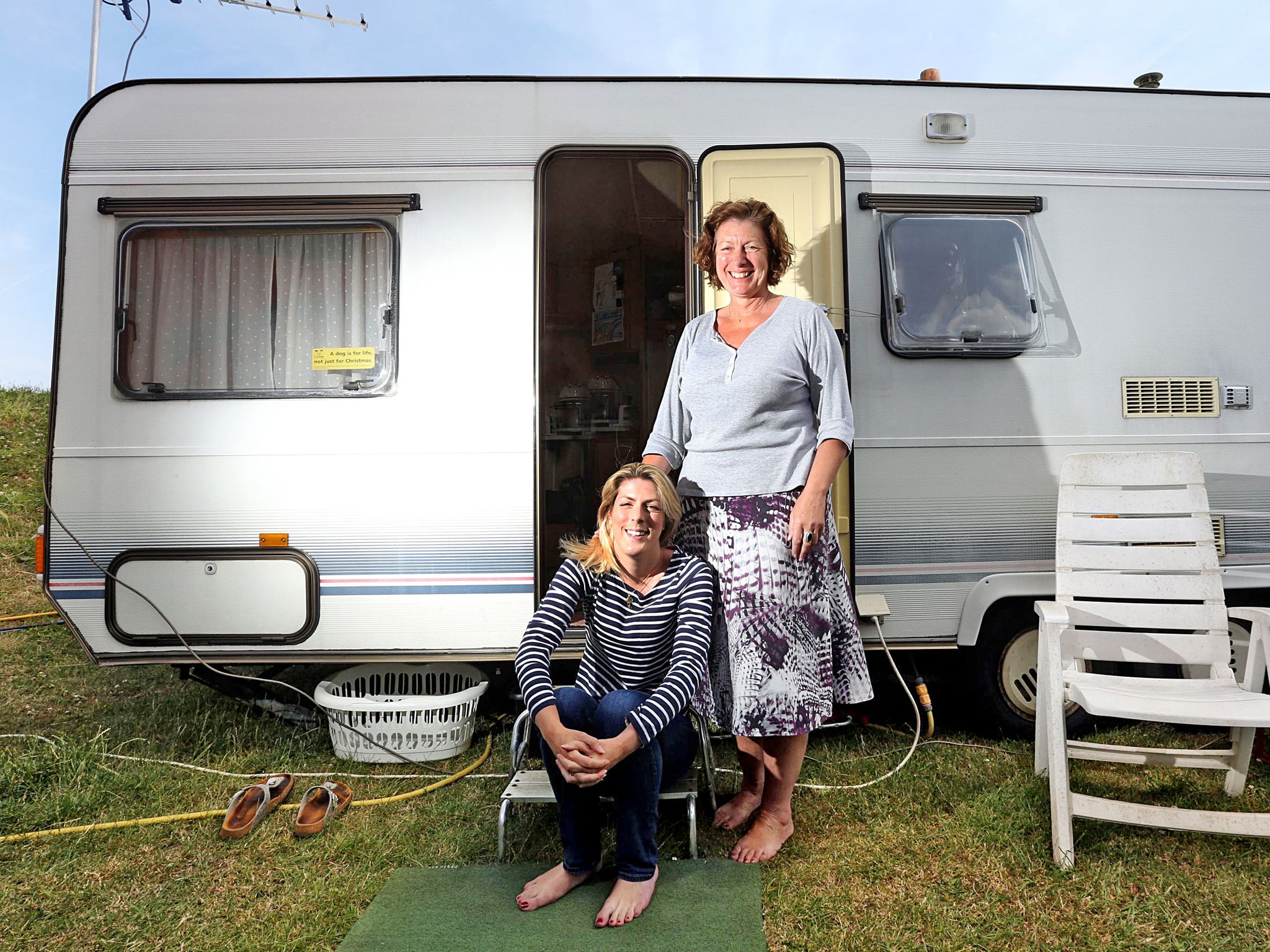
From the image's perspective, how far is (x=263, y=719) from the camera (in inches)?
143

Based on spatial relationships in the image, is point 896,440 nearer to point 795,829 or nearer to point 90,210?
point 795,829

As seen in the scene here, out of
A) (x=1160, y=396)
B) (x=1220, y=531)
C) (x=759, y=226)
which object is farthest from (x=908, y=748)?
(x=759, y=226)

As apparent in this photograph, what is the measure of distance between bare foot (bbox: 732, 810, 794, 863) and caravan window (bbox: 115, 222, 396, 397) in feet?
6.89

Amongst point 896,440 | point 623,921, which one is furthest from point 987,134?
point 623,921

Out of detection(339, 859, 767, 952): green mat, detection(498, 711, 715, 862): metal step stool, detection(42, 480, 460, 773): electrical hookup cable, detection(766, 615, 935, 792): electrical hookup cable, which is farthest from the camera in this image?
detection(42, 480, 460, 773): electrical hookup cable

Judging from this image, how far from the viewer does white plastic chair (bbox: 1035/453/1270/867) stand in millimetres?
2682

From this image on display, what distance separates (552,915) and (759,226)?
2003 millimetres

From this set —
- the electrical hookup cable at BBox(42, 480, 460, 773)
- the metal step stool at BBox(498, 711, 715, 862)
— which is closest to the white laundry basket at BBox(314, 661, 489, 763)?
the electrical hookup cable at BBox(42, 480, 460, 773)

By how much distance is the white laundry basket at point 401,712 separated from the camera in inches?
128

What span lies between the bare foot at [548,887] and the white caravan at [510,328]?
3.53ft

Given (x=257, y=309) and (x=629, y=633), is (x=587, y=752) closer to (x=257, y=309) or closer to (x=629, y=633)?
(x=629, y=633)

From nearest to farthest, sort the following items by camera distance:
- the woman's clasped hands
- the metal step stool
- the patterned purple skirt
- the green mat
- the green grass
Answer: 1. the woman's clasped hands
2. the green mat
3. the green grass
4. the patterned purple skirt
5. the metal step stool

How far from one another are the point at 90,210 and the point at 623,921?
128 inches

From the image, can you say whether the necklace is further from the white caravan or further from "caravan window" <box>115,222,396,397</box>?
"caravan window" <box>115,222,396,397</box>
